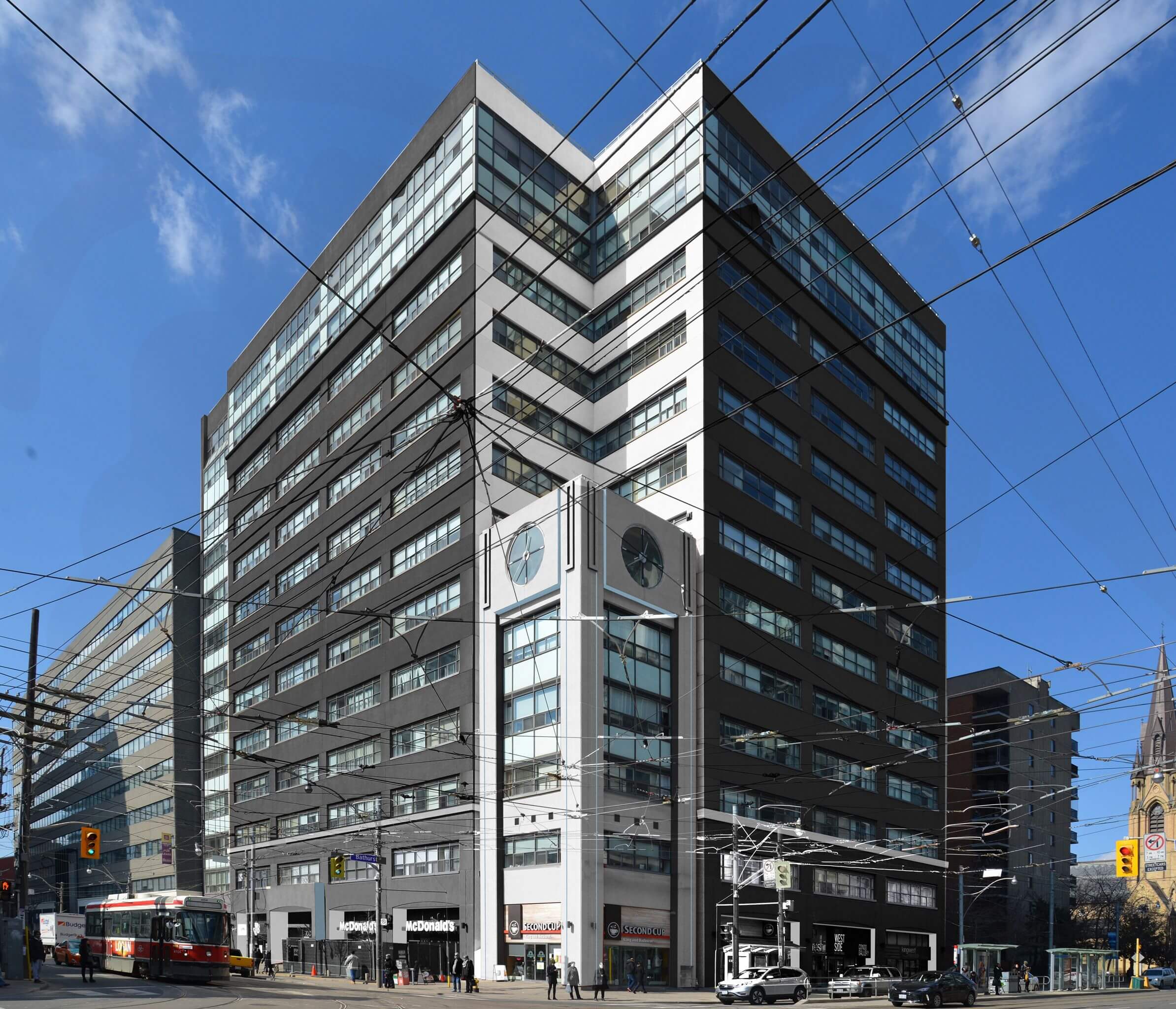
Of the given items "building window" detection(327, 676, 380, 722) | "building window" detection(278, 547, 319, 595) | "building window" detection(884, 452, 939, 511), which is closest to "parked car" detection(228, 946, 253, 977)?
"building window" detection(327, 676, 380, 722)

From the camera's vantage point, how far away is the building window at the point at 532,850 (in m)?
48.7

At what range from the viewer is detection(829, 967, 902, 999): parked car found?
49750mm

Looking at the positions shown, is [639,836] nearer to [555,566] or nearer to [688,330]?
[555,566]

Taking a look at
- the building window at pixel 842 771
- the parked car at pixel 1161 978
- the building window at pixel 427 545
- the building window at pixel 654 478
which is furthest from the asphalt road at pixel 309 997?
the parked car at pixel 1161 978

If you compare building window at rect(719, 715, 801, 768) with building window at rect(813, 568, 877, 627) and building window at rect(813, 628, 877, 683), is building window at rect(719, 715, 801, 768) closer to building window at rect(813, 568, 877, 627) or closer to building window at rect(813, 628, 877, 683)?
building window at rect(813, 628, 877, 683)

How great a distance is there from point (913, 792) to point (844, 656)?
12.2m

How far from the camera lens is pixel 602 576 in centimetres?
5075

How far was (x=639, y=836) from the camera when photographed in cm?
5062

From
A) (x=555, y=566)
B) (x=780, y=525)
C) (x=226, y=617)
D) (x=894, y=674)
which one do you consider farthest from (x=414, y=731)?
(x=226, y=617)

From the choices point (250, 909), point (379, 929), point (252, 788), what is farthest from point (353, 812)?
point (252, 788)

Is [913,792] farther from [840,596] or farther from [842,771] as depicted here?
[840,596]

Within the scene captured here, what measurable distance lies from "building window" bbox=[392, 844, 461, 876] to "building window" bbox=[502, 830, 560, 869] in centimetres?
381

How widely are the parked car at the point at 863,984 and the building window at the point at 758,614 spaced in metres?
17.4

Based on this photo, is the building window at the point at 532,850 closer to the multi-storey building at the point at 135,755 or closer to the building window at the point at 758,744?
the building window at the point at 758,744
